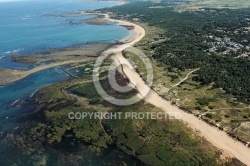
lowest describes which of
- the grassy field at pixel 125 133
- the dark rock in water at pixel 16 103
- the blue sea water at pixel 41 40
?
the blue sea water at pixel 41 40

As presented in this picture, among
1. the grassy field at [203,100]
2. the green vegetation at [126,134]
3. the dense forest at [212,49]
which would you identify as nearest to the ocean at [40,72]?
the green vegetation at [126,134]

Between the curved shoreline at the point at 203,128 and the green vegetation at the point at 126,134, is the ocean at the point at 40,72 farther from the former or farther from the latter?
the curved shoreline at the point at 203,128

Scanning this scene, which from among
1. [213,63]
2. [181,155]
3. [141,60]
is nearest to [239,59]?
[213,63]

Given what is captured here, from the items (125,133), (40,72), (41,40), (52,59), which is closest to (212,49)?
(52,59)

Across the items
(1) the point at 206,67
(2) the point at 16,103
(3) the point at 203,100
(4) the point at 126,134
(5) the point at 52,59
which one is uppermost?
(3) the point at 203,100

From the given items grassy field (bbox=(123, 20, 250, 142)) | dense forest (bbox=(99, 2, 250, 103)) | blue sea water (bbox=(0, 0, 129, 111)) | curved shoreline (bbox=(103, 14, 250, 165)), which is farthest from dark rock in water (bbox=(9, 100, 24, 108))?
dense forest (bbox=(99, 2, 250, 103))

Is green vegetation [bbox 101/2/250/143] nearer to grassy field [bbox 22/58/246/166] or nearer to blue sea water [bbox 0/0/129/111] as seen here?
grassy field [bbox 22/58/246/166]

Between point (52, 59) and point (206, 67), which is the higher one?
point (206, 67)

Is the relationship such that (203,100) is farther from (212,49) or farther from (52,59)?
(52,59)

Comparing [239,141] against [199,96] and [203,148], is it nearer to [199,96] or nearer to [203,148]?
[203,148]
